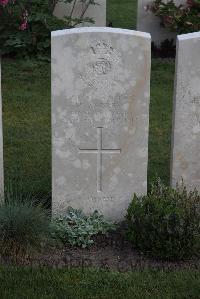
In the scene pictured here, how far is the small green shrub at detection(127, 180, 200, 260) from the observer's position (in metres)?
5.64

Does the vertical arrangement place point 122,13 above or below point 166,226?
above

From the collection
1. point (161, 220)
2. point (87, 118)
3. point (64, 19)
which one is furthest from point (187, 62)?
point (64, 19)

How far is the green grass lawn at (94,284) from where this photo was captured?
513 centimetres

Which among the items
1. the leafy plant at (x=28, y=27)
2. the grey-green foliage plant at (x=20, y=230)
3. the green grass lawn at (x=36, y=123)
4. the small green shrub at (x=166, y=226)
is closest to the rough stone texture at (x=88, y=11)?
the leafy plant at (x=28, y=27)

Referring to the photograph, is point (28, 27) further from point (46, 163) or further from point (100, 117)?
point (100, 117)

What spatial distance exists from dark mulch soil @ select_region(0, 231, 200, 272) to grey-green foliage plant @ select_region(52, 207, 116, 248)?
0.24ft

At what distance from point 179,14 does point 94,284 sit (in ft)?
25.3

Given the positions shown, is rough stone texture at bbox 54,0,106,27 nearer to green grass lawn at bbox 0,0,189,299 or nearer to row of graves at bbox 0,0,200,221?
green grass lawn at bbox 0,0,189,299

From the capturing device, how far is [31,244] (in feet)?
18.7

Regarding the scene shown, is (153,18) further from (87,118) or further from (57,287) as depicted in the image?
(57,287)

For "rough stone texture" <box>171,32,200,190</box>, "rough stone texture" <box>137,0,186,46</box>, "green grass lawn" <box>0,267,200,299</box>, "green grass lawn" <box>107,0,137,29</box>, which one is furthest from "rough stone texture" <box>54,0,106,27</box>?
"green grass lawn" <box>0,267,200,299</box>

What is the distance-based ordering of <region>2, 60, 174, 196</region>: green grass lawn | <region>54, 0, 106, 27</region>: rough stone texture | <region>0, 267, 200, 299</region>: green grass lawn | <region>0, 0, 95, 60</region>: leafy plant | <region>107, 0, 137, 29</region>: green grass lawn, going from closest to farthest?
<region>0, 267, 200, 299</region>: green grass lawn < <region>2, 60, 174, 196</region>: green grass lawn < <region>0, 0, 95, 60</region>: leafy plant < <region>54, 0, 106, 27</region>: rough stone texture < <region>107, 0, 137, 29</region>: green grass lawn

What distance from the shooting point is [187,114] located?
20.5 ft

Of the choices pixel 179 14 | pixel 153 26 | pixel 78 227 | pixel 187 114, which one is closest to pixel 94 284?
pixel 78 227
